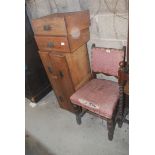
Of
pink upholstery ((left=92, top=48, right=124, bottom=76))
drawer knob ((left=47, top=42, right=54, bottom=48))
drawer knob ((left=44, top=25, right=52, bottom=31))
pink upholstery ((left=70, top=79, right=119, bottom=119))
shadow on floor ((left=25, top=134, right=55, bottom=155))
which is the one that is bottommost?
shadow on floor ((left=25, top=134, right=55, bottom=155))

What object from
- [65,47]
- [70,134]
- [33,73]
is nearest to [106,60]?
[65,47]

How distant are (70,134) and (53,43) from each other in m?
0.95

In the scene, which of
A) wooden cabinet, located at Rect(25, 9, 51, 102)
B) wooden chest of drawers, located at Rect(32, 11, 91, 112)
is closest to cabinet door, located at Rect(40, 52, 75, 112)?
wooden chest of drawers, located at Rect(32, 11, 91, 112)

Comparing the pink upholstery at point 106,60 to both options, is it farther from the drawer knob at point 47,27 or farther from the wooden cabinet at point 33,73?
the wooden cabinet at point 33,73

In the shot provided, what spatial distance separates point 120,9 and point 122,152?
4.09ft

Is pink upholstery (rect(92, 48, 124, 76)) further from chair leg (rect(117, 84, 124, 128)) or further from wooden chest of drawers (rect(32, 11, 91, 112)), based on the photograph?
chair leg (rect(117, 84, 124, 128))

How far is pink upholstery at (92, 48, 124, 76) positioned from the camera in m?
1.57

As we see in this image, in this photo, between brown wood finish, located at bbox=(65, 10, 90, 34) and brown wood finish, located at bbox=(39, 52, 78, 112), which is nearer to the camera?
brown wood finish, located at bbox=(65, 10, 90, 34)

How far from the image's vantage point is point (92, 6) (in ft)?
5.22

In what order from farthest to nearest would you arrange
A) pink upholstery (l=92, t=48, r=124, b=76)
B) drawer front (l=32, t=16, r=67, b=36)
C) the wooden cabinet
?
the wooden cabinet, pink upholstery (l=92, t=48, r=124, b=76), drawer front (l=32, t=16, r=67, b=36)

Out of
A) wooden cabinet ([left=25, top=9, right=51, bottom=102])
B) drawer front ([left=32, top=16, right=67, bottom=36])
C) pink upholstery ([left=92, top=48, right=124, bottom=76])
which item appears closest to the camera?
drawer front ([left=32, top=16, right=67, bottom=36])

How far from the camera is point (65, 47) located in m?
1.51

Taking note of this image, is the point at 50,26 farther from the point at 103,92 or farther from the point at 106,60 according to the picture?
the point at 103,92
